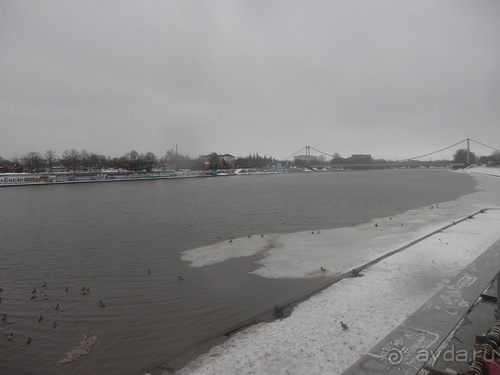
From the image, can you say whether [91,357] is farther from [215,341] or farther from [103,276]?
[103,276]

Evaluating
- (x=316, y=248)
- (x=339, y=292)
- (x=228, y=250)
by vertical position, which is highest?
(x=339, y=292)

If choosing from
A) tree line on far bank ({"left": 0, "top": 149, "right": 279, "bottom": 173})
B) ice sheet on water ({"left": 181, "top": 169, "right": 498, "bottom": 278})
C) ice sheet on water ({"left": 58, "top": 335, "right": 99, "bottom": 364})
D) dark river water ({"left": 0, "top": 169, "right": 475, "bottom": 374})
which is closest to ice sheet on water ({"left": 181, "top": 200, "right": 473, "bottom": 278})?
ice sheet on water ({"left": 181, "top": 169, "right": 498, "bottom": 278})

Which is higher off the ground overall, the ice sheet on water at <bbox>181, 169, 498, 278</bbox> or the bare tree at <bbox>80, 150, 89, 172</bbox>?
the bare tree at <bbox>80, 150, 89, 172</bbox>

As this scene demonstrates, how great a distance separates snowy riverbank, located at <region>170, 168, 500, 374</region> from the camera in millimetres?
6008

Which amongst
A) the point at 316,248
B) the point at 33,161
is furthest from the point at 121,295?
the point at 33,161

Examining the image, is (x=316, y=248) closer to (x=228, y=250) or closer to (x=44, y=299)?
(x=228, y=250)

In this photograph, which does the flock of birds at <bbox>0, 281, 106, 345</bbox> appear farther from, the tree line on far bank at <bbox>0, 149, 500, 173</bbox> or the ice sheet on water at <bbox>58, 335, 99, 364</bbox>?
the tree line on far bank at <bbox>0, 149, 500, 173</bbox>

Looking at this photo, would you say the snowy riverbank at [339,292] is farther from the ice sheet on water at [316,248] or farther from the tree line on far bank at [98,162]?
the tree line on far bank at [98,162]

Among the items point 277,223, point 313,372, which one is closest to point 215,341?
point 313,372

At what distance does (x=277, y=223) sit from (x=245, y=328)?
16841 mm

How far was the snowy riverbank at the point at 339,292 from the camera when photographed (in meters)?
6.01

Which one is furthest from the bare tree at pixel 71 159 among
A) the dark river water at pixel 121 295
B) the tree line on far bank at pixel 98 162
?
the dark river water at pixel 121 295

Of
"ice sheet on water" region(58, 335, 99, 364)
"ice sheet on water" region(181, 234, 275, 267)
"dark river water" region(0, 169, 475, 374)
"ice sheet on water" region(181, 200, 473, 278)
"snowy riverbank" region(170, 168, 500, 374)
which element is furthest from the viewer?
"ice sheet on water" region(181, 234, 275, 267)

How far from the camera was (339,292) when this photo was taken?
9.02 metres
